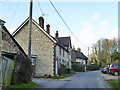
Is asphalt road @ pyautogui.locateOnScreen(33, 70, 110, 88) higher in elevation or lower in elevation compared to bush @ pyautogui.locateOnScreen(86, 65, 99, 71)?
higher

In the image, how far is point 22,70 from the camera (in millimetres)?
12906

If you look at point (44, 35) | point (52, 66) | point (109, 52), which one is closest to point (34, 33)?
point (44, 35)

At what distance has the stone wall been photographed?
23847mm

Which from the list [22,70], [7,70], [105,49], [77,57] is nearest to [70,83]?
[22,70]

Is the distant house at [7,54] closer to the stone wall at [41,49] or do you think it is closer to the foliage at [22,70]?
the foliage at [22,70]

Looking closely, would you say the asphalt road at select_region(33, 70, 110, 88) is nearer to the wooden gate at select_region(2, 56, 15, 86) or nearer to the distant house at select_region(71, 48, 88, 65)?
the wooden gate at select_region(2, 56, 15, 86)

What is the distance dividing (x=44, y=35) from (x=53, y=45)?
2040mm

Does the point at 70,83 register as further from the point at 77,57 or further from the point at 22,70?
the point at 77,57

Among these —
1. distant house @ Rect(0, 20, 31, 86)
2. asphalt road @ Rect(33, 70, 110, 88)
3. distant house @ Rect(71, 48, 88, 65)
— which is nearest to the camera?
distant house @ Rect(0, 20, 31, 86)

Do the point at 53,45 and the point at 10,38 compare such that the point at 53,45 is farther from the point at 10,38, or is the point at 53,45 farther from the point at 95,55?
the point at 95,55

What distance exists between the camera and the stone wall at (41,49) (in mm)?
23847

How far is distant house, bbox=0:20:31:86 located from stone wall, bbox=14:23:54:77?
35.8 ft

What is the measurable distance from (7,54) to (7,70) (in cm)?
137

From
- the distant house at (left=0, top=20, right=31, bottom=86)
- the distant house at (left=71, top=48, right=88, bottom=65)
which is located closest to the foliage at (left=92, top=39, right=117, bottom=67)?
the distant house at (left=71, top=48, right=88, bottom=65)
